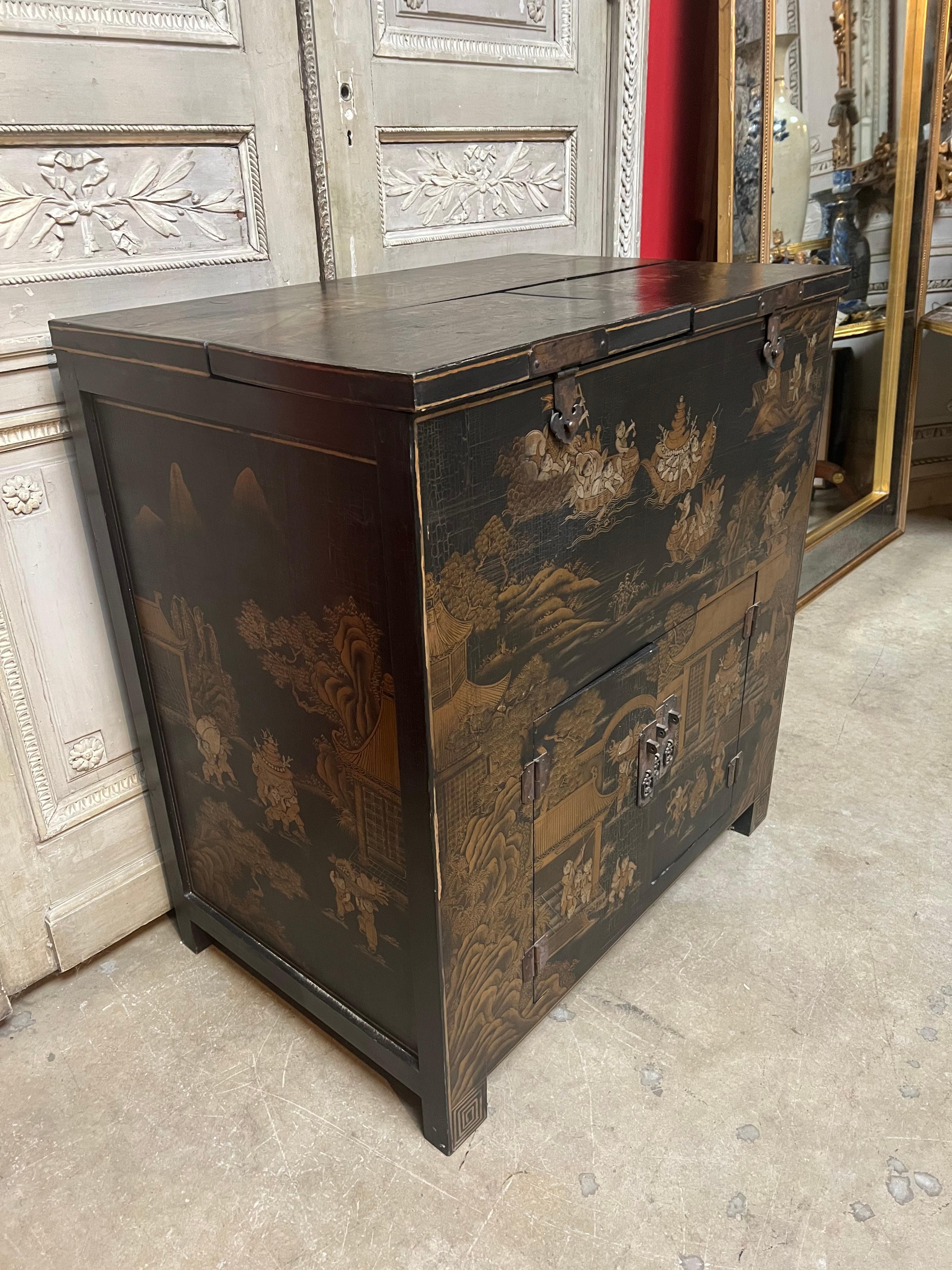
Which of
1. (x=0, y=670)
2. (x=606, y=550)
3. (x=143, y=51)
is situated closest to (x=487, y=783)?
(x=606, y=550)

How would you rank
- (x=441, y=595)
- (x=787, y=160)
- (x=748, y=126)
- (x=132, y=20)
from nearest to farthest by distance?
(x=441, y=595), (x=132, y=20), (x=748, y=126), (x=787, y=160)

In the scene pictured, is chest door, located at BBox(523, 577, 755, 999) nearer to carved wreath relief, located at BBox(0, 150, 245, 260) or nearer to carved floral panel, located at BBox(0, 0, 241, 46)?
carved wreath relief, located at BBox(0, 150, 245, 260)

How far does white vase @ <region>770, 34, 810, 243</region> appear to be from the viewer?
2.39 metres

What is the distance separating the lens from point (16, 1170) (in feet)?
4.09

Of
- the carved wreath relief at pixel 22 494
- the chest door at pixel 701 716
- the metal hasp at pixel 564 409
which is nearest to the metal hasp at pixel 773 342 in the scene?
the chest door at pixel 701 716

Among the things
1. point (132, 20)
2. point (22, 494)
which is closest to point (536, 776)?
point (22, 494)

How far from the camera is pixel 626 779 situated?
4.44ft

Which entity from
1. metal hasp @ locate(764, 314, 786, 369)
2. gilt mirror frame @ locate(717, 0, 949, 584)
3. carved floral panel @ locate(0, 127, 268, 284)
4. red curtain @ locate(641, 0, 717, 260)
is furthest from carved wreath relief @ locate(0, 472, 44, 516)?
gilt mirror frame @ locate(717, 0, 949, 584)

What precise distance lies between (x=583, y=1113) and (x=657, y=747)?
532 millimetres

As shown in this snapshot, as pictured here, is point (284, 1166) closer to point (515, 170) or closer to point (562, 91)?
point (515, 170)

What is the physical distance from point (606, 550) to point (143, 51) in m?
0.94

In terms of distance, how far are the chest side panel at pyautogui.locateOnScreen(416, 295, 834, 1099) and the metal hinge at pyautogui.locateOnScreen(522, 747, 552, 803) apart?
0.07 ft

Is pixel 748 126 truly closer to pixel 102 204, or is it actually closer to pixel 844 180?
pixel 844 180

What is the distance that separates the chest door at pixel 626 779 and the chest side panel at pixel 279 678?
22cm
